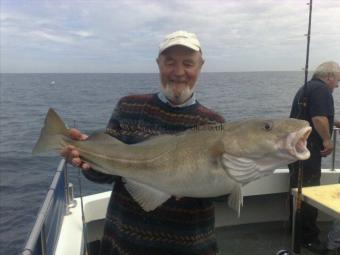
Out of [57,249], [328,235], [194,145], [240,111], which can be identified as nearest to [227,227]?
[328,235]

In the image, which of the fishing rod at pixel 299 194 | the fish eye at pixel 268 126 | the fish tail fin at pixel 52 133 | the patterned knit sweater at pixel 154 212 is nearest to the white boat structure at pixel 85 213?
the patterned knit sweater at pixel 154 212

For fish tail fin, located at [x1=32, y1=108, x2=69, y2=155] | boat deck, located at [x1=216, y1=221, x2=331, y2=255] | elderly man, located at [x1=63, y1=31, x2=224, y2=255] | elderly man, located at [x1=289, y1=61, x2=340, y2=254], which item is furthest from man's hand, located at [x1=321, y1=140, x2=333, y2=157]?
fish tail fin, located at [x1=32, y1=108, x2=69, y2=155]

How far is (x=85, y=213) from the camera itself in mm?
4723

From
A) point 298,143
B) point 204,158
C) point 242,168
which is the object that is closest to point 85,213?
point 204,158

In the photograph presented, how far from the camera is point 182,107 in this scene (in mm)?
2814

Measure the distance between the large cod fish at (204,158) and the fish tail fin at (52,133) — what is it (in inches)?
10.6

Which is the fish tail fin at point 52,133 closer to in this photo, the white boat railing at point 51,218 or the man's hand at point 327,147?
the white boat railing at point 51,218

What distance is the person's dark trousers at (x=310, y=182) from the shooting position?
588cm

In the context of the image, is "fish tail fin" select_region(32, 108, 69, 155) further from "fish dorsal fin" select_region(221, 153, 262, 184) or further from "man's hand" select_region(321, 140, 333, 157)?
"man's hand" select_region(321, 140, 333, 157)

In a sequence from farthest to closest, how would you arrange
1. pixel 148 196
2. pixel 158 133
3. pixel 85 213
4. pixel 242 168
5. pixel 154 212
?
pixel 85 213 → pixel 158 133 → pixel 154 212 → pixel 148 196 → pixel 242 168

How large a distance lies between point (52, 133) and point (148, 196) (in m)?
0.80

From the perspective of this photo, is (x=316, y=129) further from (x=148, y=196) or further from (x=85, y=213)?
(x=148, y=196)

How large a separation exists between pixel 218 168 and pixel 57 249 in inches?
79.5

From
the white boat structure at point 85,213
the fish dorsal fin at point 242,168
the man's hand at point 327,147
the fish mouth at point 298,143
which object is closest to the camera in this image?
the fish mouth at point 298,143
